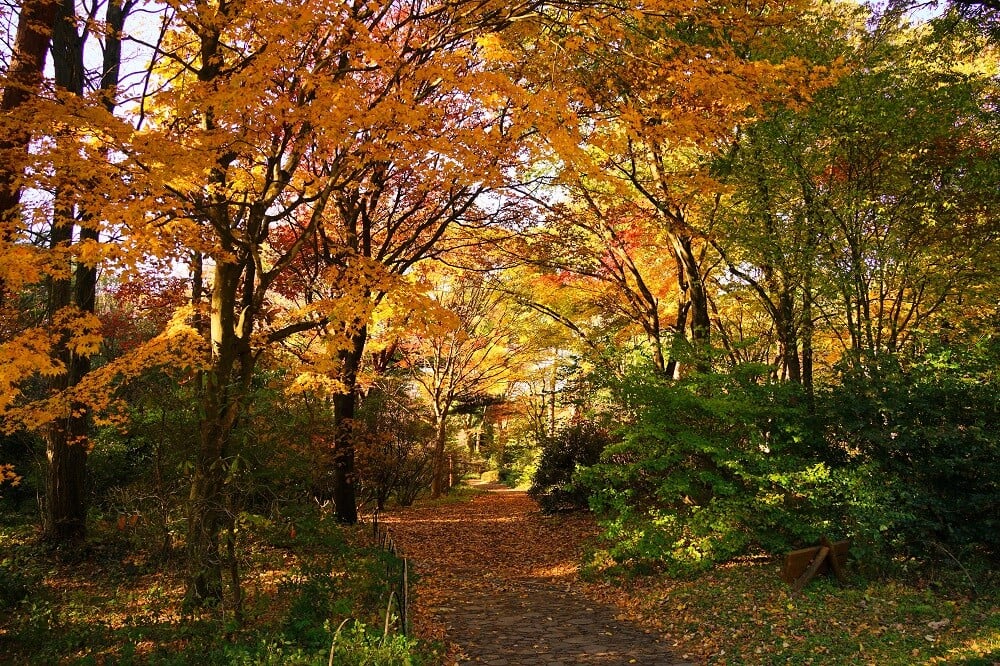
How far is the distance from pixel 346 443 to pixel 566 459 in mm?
4808

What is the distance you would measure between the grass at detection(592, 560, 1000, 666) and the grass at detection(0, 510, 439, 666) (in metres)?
2.72

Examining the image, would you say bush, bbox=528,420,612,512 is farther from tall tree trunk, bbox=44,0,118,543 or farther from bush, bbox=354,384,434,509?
tall tree trunk, bbox=44,0,118,543

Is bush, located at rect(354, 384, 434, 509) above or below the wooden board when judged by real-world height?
above

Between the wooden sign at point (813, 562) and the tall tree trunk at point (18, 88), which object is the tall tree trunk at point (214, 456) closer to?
the tall tree trunk at point (18, 88)

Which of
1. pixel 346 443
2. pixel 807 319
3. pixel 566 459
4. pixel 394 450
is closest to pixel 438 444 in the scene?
pixel 394 450

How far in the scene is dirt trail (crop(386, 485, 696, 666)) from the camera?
20.2 ft

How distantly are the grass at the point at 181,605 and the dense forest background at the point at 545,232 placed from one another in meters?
0.44

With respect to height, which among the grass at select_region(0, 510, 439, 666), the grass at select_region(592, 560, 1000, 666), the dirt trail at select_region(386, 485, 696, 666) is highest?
the grass at select_region(0, 510, 439, 666)

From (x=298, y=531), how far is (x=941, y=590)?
784 centimetres

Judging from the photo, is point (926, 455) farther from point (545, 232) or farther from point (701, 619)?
point (545, 232)

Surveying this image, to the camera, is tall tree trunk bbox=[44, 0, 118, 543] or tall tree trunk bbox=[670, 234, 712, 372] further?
tall tree trunk bbox=[670, 234, 712, 372]

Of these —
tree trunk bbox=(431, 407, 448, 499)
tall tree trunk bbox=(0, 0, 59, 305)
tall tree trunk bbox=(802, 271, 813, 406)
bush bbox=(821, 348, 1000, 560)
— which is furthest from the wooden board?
A: tree trunk bbox=(431, 407, 448, 499)

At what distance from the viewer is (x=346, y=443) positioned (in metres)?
12.6

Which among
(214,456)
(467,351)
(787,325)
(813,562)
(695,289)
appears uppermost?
(467,351)
